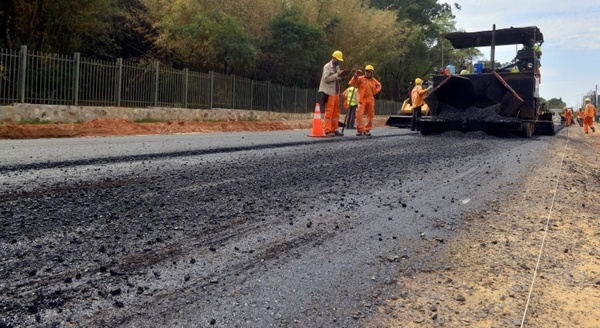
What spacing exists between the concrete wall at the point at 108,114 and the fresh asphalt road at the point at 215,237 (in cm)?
819

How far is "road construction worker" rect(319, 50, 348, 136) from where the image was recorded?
12.4 metres

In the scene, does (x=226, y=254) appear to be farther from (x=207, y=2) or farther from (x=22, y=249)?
(x=207, y=2)

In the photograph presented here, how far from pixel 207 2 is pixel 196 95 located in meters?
4.06

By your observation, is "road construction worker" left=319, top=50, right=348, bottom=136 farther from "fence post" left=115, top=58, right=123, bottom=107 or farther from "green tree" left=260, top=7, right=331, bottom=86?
"green tree" left=260, top=7, right=331, bottom=86

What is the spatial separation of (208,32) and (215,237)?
18717 millimetres

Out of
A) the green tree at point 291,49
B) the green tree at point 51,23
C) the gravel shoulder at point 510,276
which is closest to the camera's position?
the gravel shoulder at point 510,276

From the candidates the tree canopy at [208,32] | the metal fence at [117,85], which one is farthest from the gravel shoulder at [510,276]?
the tree canopy at [208,32]

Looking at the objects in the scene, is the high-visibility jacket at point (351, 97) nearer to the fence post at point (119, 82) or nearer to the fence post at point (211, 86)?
the fence post at point (211, 86)

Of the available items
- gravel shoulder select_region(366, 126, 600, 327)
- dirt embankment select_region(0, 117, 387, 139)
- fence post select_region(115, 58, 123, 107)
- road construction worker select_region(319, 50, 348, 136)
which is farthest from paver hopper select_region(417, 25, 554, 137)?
fence post select_region(115, 58, 123, 107)

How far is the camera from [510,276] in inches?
122

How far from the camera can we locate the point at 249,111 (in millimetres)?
23047

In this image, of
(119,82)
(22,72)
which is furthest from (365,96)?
(22,72)

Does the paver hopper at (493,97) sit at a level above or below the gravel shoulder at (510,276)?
above

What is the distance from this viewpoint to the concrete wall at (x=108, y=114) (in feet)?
45.4
